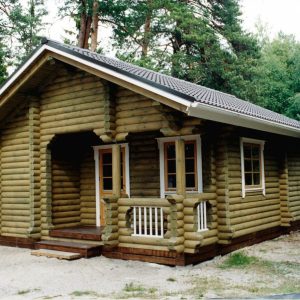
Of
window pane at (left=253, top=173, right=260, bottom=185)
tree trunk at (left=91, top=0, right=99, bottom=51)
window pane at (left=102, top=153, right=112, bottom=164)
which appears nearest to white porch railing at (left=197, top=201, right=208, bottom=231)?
window pane at (left=253, top=173, right=260, bottom=185)

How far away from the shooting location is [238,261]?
8898 millimetres

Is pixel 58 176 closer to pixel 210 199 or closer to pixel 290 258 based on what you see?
pixel 210 199

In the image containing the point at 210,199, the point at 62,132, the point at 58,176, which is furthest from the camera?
the point at 58,176

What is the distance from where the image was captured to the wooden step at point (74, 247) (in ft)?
30.7

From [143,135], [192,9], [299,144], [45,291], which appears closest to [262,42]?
[192,9]

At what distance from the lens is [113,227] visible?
9.30 m

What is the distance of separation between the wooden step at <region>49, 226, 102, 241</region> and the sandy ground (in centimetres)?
60

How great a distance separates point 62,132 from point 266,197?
17.8 feet

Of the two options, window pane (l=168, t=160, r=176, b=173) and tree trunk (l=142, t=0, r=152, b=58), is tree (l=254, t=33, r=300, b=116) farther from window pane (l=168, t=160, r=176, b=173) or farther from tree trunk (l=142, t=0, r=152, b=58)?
window pane (l=168, t=160, r=176, b=173)

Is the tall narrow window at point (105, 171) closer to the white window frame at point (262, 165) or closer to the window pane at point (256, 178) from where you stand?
the white window frame at point (262, 165)

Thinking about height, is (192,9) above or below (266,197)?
above

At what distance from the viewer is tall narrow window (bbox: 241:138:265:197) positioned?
1039 cm

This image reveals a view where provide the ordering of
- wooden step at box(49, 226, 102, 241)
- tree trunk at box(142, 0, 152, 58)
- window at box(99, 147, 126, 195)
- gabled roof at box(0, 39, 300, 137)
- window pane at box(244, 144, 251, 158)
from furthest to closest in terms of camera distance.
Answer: tree trunk at box(142, 0, 152, 58) → window at box(99, 147, 126, 195) → window pane at box(244, 144, 251, 158) → wooden step at box(49, 226, 102, 241) → gabled roof at box(0, 39, 300, 137)

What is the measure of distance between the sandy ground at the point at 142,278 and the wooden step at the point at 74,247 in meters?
0.20
